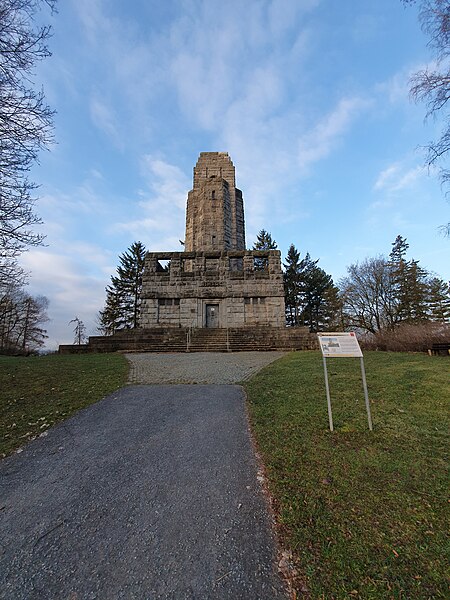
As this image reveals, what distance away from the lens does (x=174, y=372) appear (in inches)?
359

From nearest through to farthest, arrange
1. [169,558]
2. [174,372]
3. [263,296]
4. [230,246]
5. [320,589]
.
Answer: [320,589]
[169,558]
[174,372]
[263,296]
[230,246]

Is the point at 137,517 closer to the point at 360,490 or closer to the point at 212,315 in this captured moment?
the point at 360,490

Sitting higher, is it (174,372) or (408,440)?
(174,372)

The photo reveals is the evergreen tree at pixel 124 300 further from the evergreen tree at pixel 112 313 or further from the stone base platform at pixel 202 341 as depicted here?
the stone base platform at pixel 202 341

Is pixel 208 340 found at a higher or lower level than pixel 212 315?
lower

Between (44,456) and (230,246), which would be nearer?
(44,456)

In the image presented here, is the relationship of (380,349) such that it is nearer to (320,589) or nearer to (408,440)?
(408,440)

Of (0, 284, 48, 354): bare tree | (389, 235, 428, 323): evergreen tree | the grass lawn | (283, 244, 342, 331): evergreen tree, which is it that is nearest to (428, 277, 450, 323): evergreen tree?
(389, 235, 428, 323): evergreen tree

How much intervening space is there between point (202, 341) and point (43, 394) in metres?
12.1

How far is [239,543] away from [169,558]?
542 mm

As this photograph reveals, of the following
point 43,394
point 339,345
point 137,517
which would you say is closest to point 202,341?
point 43,394

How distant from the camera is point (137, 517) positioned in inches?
96.2

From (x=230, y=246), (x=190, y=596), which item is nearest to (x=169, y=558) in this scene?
(x=190, y=596)

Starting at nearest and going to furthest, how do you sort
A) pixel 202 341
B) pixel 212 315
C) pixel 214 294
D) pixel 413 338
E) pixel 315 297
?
pixel 413 338, pixel 202 341, pixel 214 294, pixel 212 315, pixel 315 297
